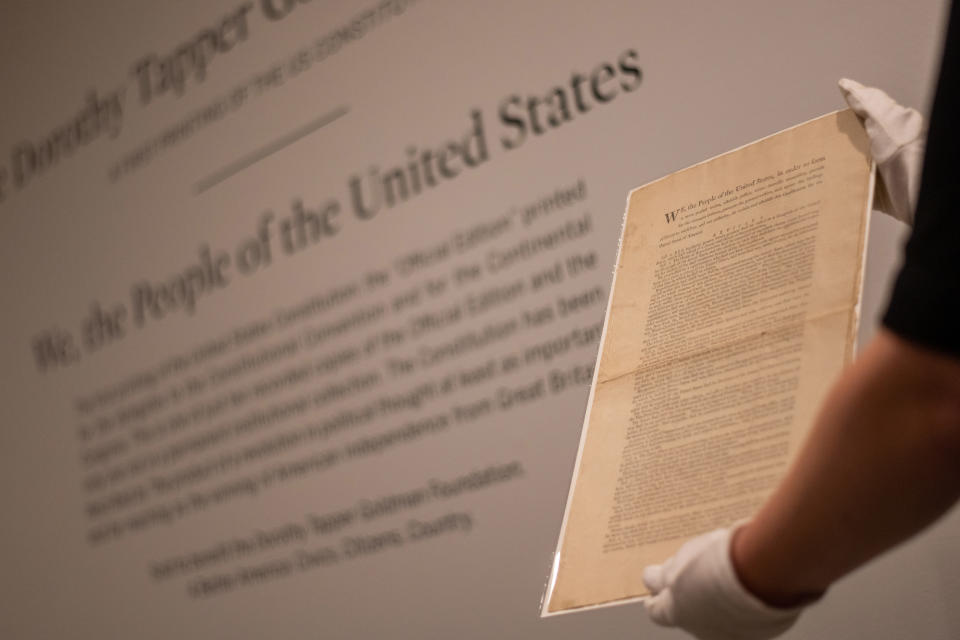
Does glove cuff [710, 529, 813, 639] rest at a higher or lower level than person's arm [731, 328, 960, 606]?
lower

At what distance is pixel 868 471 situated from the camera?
20.0 inches

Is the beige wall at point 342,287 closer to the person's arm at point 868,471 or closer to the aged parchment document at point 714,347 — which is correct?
the aged parchment document at point 714,347

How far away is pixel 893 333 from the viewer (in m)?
0.49

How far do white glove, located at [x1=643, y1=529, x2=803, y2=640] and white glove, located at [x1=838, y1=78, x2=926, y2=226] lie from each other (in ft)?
1.24

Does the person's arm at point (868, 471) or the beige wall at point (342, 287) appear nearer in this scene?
the person's arm at point (868, 471)

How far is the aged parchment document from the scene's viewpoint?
2.32ft

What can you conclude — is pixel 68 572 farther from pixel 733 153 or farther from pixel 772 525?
pixel 772 525

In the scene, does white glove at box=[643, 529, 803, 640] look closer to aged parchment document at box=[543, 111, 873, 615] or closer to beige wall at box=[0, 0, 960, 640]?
aged parchment document at box=[543, 111, 873, 615]

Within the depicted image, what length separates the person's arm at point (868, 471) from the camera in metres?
0.48

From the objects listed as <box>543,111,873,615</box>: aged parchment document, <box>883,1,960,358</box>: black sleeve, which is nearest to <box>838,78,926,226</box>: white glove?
<box>543,111,873,615</box>: aged parchment document

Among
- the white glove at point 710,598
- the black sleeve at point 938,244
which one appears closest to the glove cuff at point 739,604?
the white glove at point 710,598

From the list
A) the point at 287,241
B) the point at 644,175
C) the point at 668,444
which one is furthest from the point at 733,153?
the point at 287,241

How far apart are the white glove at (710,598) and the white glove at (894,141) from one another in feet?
1.24

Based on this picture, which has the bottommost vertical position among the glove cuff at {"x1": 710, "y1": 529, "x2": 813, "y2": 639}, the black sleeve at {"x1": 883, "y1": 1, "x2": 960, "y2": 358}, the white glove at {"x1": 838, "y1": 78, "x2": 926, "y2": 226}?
the glove cuff at {"x1": 710, "y1": 529, "x2": 813, "y2": 639}
